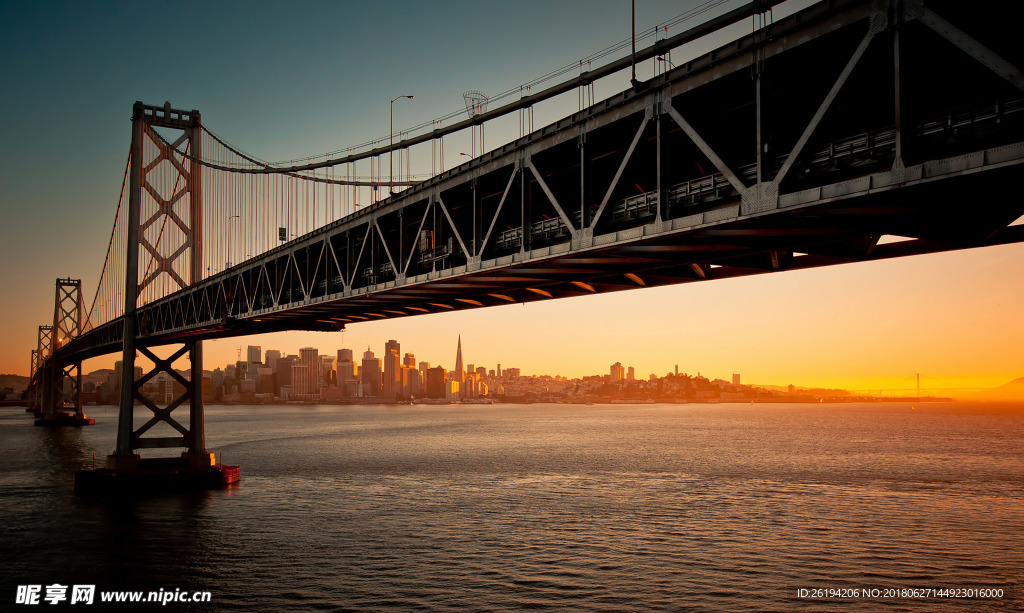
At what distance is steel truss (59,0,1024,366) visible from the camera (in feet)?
37.1

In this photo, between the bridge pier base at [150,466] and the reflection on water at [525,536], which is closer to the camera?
the reflection on water at [525,536]

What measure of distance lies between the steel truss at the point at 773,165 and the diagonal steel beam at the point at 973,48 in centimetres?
2

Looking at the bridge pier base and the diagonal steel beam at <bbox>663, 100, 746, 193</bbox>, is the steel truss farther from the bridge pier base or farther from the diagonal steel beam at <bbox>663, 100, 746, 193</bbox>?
the bridge pier base

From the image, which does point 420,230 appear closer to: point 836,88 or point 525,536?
point 525,536

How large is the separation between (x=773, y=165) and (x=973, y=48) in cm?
432

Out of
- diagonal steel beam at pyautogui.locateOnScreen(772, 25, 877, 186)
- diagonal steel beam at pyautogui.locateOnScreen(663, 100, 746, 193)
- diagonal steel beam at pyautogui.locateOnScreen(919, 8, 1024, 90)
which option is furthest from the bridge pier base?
diagonal steel beam at pyautogui.locateOnScreen(919, 8, 1024, 90)

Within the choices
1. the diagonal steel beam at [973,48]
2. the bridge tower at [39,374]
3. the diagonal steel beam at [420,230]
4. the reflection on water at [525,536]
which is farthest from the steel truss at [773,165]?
the bridge tower at [39,374]

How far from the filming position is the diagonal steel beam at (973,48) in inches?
391

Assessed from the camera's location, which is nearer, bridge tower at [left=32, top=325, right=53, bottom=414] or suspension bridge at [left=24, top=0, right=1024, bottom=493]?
suspension bridge at [left=24, top=0, right=1024, bottom=493]

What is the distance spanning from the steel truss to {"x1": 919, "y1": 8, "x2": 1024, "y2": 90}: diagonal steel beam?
0.06 ft

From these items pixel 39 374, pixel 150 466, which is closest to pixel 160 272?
pixel 150 466

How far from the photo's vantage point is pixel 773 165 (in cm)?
1438

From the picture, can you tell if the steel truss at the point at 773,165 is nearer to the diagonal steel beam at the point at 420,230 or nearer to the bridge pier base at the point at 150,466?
the diagonal steel beam at the point at 420,230

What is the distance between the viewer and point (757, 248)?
1678 centimetres
